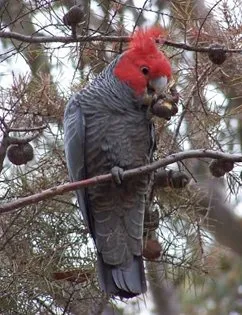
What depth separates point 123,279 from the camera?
1.45m

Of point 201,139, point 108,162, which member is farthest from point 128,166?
point 201,139

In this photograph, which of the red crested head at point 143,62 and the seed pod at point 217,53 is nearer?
the seed pod at point 217,53

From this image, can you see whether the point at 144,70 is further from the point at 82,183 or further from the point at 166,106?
the point at 82,183

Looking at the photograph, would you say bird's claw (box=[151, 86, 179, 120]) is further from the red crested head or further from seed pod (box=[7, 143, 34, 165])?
seed pod (box=[7, 143, 34, 165])

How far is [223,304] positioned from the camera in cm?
298

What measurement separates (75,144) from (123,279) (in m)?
0.28

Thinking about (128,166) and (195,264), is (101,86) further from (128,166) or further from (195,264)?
(195,264)

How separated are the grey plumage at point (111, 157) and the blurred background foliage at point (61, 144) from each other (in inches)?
1.4

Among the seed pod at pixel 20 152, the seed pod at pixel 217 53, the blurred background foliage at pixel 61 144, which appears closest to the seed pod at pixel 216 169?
the blurred background foliage at pixel 61 144

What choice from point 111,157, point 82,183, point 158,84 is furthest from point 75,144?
point 82,183

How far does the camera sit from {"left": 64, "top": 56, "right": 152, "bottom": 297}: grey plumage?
147 centimetres

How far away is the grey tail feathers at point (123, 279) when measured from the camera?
4.62 ft

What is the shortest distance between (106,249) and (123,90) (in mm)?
331

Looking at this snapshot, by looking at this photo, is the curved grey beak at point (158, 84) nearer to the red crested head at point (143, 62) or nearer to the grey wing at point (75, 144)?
the red crested head at point (143, 62)
